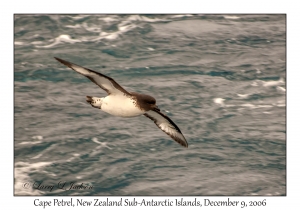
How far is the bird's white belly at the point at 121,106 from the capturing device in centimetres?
1546

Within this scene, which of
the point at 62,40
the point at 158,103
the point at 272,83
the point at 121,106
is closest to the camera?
the point at 121,106

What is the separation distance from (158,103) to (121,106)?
1048cm

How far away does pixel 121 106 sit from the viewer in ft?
50.9

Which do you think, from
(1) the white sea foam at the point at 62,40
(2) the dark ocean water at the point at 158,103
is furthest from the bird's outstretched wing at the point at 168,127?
(1) the white sea foam at the point at 62,40

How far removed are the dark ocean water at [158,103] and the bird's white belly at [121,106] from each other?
5.96 m

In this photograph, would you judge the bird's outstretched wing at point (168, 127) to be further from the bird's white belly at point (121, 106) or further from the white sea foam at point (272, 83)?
the white sea foam at point (272, 83)

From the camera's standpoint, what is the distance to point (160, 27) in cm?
3397

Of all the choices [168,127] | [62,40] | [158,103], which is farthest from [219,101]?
[62,40]

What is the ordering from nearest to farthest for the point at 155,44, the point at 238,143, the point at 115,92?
the point at 115,92 → the point at 238,143 → the point at 155,44

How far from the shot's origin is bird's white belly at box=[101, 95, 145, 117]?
50.7 ft

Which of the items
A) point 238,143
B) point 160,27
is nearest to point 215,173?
point 238,143

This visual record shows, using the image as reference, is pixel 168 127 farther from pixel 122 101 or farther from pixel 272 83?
pixel 272 83

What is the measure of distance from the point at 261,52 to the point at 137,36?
690 cm

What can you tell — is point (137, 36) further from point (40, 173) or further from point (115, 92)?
point (115, 92)
